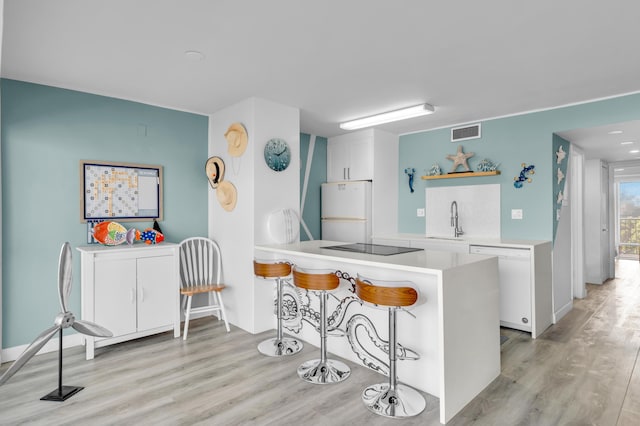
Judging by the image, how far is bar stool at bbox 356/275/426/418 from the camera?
2.16m

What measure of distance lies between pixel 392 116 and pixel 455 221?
1626 mm

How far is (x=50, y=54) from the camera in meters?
2.63

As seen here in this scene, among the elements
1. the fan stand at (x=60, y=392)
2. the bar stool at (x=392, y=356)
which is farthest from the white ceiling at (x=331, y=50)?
the fan stand at (x=60, y=392)

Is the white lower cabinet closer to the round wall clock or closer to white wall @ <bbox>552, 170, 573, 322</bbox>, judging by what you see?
white wall @ <bbox>552, 170, 573, 322</bbox>

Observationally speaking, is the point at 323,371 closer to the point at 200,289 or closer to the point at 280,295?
the point at 280,295

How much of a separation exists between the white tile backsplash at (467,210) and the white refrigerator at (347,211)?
2.90 ft

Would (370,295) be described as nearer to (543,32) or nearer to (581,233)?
(543,32)

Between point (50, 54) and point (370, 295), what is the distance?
2.84m

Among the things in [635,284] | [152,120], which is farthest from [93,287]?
[635,284]

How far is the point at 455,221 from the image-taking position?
466cm

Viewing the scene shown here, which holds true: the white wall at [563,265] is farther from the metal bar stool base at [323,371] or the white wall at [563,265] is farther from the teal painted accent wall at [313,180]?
the teal painted accent wall at [313,180]

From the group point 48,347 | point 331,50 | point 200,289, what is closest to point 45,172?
point 48,347

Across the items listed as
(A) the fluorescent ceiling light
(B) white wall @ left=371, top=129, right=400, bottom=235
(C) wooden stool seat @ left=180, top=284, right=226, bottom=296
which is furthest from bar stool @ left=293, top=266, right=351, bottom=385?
(B) white wall @ left=371, top=129, right=400, bottom=235

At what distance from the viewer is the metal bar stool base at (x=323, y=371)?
104 inches
